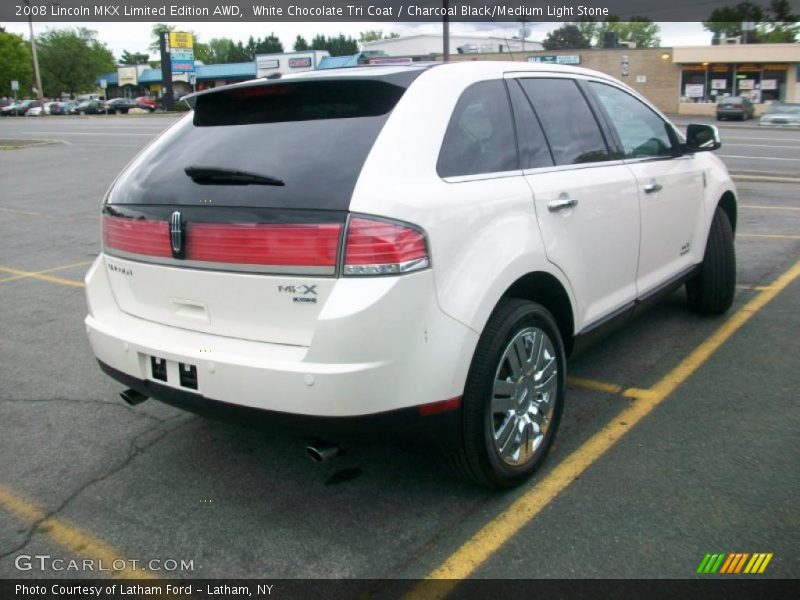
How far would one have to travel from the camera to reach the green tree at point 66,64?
9362 cm

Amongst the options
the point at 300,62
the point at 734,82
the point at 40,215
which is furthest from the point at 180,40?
the point at 40,215

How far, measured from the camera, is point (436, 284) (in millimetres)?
2717

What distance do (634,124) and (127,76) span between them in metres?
101

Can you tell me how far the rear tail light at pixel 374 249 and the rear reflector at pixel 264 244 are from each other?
0.19 ft

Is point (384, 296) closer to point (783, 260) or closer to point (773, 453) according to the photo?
point (773, 453)

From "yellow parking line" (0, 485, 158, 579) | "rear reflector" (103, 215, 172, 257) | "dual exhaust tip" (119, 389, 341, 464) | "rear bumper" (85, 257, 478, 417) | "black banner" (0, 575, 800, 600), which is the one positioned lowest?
"black banner" (0, 575, 800, 600)

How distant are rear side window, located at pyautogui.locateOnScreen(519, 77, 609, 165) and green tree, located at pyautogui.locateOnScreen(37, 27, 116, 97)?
10302 cm

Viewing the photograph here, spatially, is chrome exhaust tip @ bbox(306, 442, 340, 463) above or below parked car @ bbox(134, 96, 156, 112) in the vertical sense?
below

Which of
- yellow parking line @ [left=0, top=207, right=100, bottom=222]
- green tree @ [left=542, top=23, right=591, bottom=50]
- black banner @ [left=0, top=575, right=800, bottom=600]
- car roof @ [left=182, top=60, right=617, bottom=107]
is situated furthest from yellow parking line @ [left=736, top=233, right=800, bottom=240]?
green tree @ [left=542, top=23, right=591, bottom=50]

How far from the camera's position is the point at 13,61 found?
278ft

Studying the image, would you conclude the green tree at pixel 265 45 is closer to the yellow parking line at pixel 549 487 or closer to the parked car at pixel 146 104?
the parked car at pixel 146 104

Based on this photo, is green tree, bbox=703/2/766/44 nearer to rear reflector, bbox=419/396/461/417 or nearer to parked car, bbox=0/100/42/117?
parked car, bbox=0/100/42/117

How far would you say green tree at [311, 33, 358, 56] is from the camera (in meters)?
105

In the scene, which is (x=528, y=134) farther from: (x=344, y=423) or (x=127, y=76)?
(x=127, y=76)
